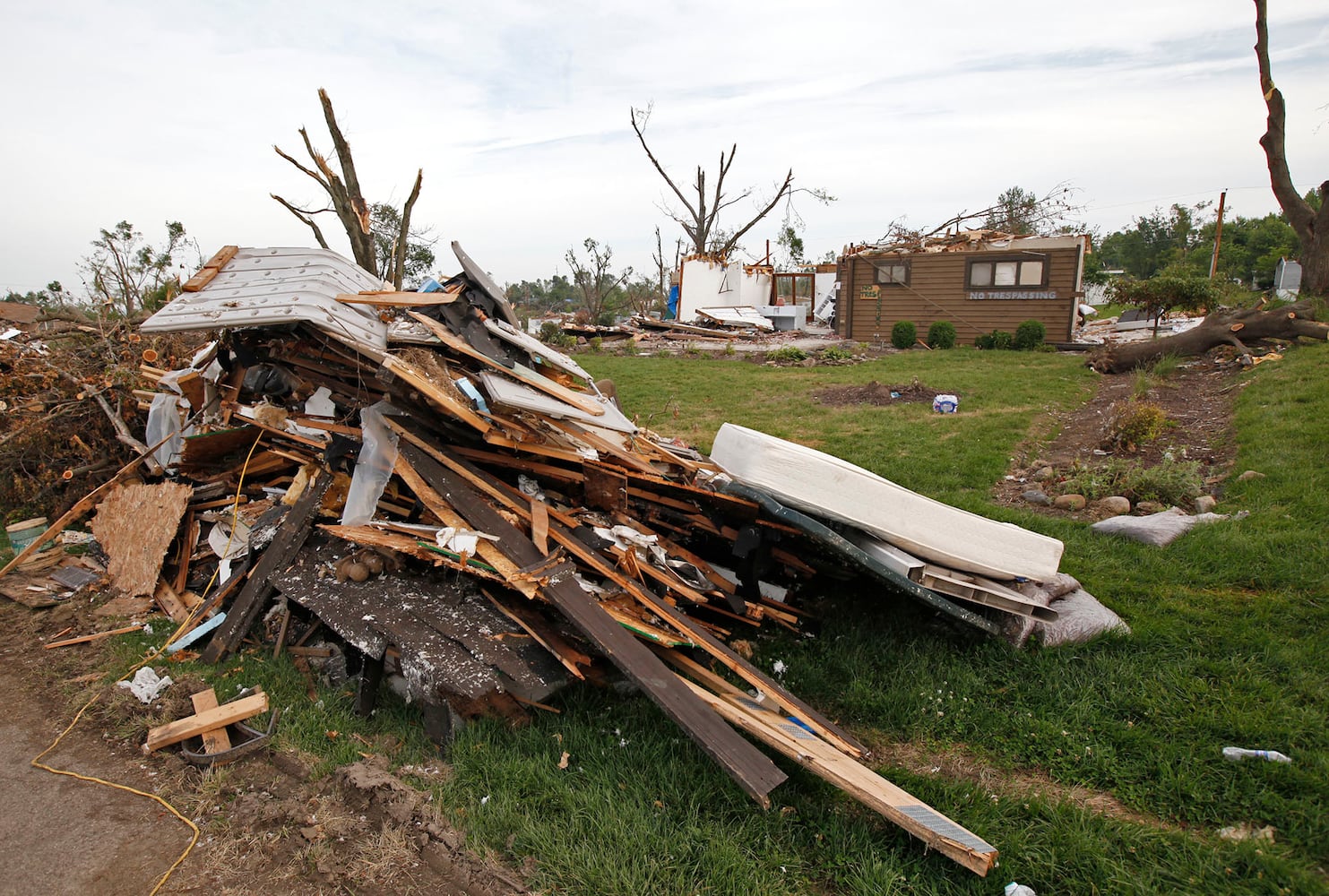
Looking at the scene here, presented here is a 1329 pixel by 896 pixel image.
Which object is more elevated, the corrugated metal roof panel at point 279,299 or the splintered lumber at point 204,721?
the corrugated metal roof panel at point 279,299

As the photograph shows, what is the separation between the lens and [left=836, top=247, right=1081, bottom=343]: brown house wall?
1914 centimetres

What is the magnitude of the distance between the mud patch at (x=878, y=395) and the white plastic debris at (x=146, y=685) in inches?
382

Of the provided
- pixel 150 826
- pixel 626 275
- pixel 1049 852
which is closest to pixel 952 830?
pixel 1049 852

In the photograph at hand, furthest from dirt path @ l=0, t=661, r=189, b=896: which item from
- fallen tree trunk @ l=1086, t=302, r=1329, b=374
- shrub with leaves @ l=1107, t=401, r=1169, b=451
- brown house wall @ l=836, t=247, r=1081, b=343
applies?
brown house wall @ l=836, t=247, r=1081, b=343

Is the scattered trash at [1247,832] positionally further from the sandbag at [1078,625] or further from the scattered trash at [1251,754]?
the sandbag at [1078,625]

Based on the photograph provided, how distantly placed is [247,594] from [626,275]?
91.0 feet

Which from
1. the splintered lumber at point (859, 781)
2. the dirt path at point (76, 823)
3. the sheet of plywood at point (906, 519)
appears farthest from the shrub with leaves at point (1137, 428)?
the dirt path at point (76, 823)

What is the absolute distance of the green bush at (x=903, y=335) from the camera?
64.4ft

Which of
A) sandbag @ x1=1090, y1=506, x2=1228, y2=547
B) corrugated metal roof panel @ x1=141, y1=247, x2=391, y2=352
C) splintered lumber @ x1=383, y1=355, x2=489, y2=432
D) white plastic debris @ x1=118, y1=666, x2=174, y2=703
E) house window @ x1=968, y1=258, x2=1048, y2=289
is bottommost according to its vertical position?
white plastic debris @ x1=118, y1=666, x2=174, y2=703

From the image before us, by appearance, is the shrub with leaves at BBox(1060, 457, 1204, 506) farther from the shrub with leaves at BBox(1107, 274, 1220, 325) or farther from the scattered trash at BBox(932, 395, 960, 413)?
the shrub with leaves at BBox(1107, 274, 1220, 325)

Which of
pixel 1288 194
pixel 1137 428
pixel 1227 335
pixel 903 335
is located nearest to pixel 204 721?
pixel 1137 428

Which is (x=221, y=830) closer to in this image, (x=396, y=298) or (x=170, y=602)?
(x=170, y=602)

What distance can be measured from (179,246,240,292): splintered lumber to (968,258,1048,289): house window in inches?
770

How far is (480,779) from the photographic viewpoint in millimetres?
3088
